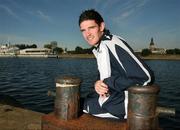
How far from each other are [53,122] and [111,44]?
4.80 feet

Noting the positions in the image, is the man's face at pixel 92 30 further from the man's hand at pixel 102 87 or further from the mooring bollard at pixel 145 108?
the mooring bollard at pixel 145 108

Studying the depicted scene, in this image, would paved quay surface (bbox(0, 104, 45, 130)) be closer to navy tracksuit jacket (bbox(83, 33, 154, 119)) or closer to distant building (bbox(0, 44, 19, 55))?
navy tracksuit jacket (bbox(83, 33, 154, 119))

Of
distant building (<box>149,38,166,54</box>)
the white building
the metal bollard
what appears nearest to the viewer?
the metal bollard

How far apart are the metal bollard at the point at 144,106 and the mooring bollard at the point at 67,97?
37.9 inches

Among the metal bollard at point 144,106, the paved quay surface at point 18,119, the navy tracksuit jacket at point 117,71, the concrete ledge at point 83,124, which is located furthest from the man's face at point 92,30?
the paved quay surface at point 18,119

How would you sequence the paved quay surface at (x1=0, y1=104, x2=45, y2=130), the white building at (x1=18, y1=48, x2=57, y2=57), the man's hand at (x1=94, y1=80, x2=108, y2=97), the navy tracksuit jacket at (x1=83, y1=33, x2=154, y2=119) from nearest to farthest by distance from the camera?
1. the navy tracksuit jacket at (x1=83, y1=33, x2=154, y2=119)
2. the man's hand at (x1=94, y1=80, x2=108, y2=97)
3. the paved quay surface at (x1=0, y1=104, x2=45, y2=130)
4. the white building at (x1=18, y1=48, x2=57, y2=57)

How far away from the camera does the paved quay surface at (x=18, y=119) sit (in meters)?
5.62

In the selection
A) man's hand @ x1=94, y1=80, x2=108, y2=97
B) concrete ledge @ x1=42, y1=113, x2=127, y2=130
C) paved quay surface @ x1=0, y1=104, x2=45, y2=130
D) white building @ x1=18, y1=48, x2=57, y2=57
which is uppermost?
white building @ x1=18, y1=48, x2=57, y2=57

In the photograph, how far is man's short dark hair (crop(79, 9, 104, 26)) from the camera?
359 centimetres

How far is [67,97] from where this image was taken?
369 centimetres

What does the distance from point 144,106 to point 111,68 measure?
0.74m

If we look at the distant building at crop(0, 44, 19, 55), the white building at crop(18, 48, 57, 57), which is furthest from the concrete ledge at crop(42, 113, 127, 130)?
the distant building at crop(0, 44, 19, 55)

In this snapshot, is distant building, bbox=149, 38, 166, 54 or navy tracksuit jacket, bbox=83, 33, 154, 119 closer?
navy tracksuit jacket, bbox=83, 33, 154, 119

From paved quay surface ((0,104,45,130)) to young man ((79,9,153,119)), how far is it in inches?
98.7
